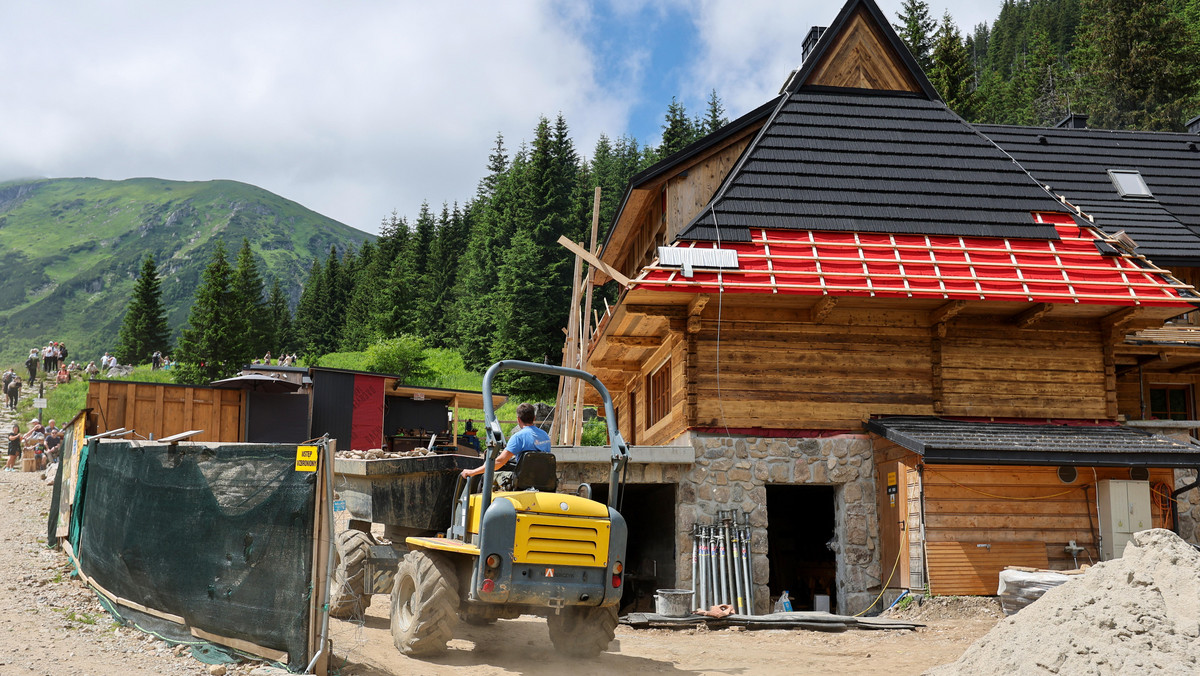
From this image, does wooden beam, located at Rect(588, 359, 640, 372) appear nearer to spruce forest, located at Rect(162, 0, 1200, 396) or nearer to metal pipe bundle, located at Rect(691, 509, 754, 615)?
metal pipe bundle, located at Rect(691, 509, 754, 615)

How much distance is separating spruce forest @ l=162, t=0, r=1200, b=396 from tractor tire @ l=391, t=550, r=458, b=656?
110 feet

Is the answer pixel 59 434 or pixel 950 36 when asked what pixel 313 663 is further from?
pixel 950 36

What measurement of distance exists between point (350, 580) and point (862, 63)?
1398cm

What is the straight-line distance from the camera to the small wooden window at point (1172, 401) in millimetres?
20609

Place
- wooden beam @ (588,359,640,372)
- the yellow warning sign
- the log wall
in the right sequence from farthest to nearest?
the log wall < wooden beam @ (588,359,640,372) < the yellow warning sign

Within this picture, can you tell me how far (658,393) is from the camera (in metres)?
19.5

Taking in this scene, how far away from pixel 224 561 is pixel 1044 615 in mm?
7240

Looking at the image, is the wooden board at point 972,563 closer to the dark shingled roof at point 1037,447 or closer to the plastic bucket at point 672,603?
the dark shingled roof at point 1037,447

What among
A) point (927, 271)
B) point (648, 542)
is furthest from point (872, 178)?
point (648, 542)

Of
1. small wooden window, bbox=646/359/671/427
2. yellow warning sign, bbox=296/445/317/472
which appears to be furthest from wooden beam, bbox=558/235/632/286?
yellow warning sign, bbox=296/445/317/472

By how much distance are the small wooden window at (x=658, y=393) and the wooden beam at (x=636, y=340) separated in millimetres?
495

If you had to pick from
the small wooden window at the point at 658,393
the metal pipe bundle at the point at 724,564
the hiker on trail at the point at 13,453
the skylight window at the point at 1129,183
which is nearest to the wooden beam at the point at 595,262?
the small wooden window at the point at 658,393

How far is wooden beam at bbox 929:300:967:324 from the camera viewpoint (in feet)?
48.6

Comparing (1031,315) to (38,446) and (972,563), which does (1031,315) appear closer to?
(972,563)
